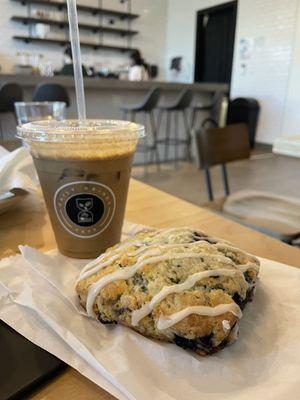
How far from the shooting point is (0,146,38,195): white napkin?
0.65 metres

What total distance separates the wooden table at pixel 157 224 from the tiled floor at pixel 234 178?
2359 millimetres

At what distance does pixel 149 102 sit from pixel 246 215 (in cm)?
246

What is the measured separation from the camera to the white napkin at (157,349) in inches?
11.5

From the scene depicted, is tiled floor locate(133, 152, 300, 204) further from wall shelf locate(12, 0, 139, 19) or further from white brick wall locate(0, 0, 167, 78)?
wall shelf locate(12, 0, 139, 19)

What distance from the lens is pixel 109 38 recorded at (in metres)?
6.40

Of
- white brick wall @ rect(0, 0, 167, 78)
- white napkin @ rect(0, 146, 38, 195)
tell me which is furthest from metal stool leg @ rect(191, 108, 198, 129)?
white napkin @ rect(0, 146, 38, 195)

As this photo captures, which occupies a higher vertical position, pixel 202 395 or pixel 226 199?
pixel 202 395

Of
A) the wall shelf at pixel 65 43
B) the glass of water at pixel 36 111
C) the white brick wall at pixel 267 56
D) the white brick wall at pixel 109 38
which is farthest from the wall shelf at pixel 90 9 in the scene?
the glass of water at pixel 36 111

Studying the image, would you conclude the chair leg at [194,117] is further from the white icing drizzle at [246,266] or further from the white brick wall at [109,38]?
the white icing drizzle at [246,266]

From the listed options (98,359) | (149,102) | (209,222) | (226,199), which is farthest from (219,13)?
(98,359)

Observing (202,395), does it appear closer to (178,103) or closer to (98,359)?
(98,359)

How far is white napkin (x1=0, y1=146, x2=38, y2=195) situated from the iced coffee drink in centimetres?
16

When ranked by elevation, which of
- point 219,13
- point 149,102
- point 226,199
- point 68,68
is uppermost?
point 219,13

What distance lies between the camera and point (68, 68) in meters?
4.51
